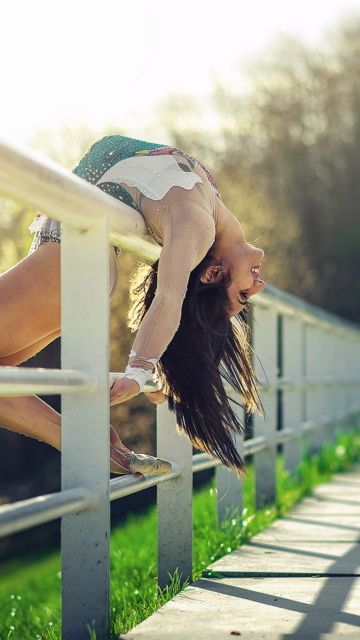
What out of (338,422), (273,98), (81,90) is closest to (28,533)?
(338,422)

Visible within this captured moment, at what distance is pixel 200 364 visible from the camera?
263 centimetres

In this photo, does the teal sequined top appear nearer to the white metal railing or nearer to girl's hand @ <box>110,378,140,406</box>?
the white metal railing

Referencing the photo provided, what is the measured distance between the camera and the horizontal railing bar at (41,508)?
146 cm

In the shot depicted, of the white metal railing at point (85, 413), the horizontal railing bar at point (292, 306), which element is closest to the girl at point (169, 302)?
the white metal railing at point (85, 413)

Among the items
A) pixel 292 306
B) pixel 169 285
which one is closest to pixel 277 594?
pixel 169 285

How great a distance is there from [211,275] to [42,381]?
46.8 inches

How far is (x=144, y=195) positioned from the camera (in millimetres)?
2484

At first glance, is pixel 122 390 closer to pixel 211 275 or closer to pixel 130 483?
pixel 130 483

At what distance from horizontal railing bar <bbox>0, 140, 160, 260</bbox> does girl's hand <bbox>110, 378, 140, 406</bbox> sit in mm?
403

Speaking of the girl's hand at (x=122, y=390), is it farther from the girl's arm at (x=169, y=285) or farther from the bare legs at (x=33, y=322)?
the bare legs at (x=33, y=322)

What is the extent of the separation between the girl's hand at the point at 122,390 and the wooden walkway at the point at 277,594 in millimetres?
550

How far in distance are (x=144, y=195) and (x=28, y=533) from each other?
9739 millimetres

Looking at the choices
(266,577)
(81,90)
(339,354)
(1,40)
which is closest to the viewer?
(266,577)

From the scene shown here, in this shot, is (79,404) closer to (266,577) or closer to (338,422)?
(266,577)
